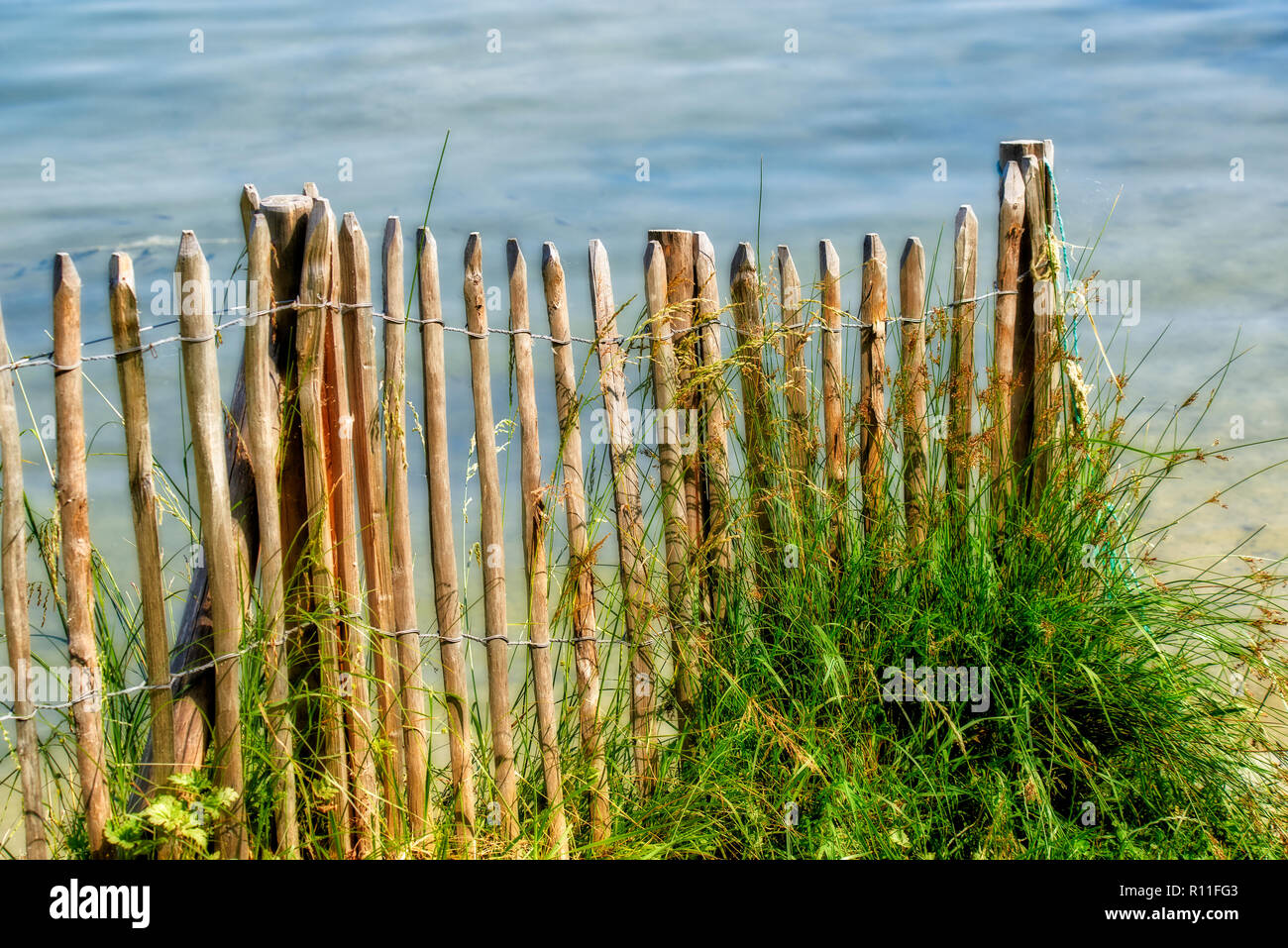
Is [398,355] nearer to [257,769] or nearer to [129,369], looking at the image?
[129,369]

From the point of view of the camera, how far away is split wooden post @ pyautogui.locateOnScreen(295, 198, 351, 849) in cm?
279

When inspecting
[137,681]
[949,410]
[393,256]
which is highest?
[393,256]

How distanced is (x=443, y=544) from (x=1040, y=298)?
1955mm

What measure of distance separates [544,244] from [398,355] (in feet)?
1.70

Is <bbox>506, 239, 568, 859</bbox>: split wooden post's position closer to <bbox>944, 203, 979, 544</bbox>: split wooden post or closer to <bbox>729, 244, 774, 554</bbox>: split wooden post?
<bbox>729, 244, 774, 554</bbox>: split wooden post

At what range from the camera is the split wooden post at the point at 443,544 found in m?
2.92

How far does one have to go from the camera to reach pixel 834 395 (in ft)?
11.1

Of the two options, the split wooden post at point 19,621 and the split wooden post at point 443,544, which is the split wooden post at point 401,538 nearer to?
the split wooden post at point 443,544

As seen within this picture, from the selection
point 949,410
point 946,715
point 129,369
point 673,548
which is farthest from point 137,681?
point 949,410

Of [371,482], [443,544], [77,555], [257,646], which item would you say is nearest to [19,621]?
[77,555]

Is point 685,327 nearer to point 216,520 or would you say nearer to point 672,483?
point 672,483

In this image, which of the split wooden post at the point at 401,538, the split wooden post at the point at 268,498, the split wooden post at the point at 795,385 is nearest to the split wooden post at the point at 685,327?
the split wooden post at the point at 795,385

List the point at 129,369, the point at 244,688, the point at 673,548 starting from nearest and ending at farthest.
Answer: the point at 129,369 → the point at 244,688 → the point at 673,548

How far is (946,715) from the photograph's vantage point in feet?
9.56
